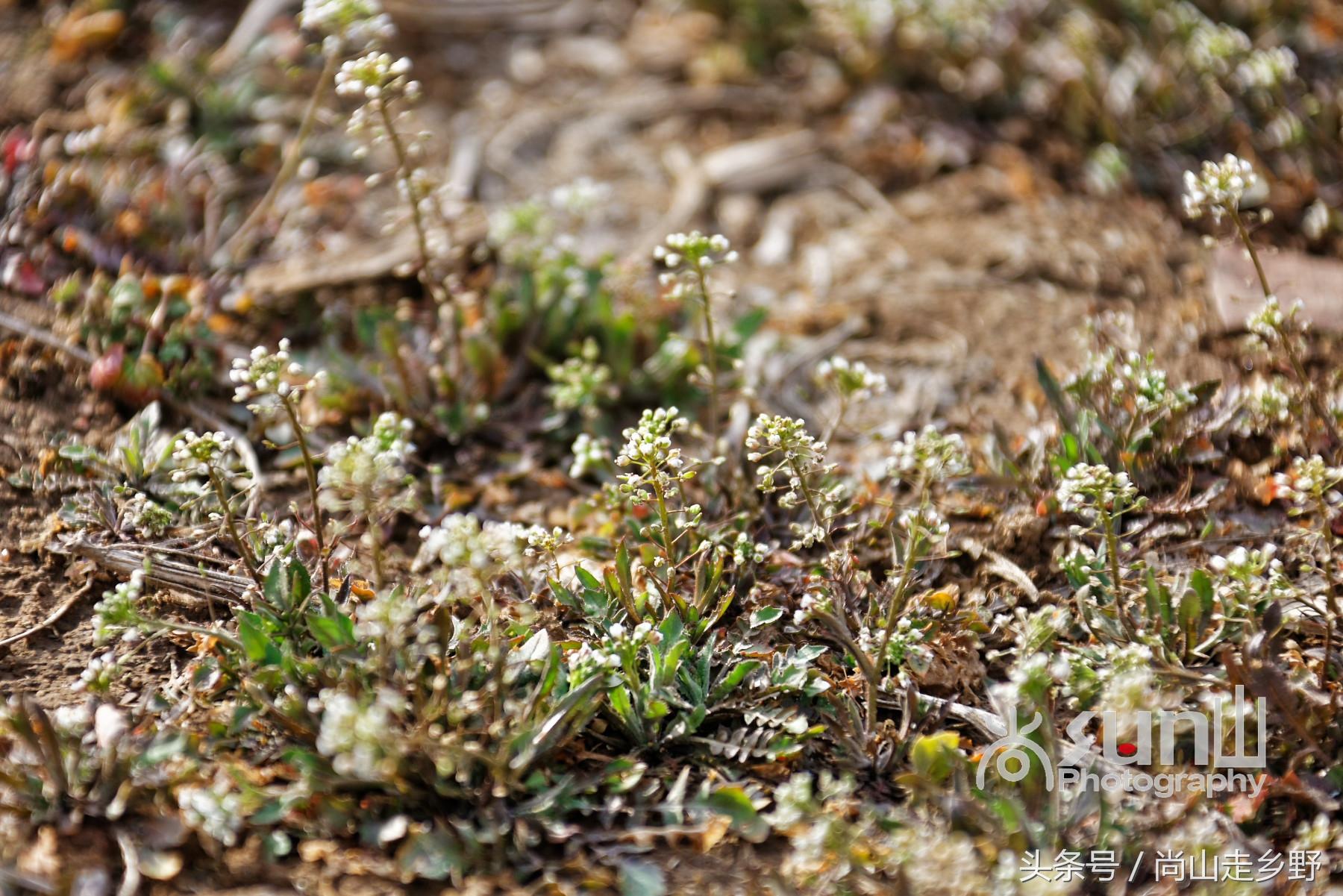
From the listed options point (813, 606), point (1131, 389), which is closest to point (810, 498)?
point (813, 606)

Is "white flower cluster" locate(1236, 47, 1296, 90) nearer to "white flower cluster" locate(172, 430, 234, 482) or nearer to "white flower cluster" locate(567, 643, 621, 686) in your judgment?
"white flower cluster" locate(567, 643, 621, 686)

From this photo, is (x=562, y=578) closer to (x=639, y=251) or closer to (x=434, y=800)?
(x=434, y=800)

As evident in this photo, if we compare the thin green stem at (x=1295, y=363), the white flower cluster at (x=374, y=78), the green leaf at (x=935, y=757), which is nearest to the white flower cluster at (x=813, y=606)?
the green leaf at (x=935, y=757)

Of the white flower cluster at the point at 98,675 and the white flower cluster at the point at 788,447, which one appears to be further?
the white flower cluster at the point at 788,447

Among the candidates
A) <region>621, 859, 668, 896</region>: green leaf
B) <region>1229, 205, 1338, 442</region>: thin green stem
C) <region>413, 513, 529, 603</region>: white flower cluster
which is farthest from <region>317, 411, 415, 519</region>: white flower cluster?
<region>1229, 205, 1338, 442</region>: thin green stem

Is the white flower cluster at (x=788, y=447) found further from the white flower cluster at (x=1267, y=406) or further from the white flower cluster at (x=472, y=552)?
the white flower cluster at (x=1267, y=406)

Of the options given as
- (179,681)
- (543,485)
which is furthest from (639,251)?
(179,681)
